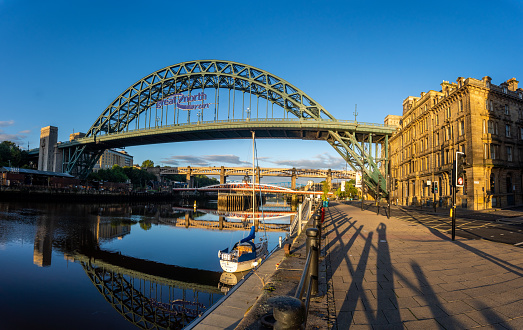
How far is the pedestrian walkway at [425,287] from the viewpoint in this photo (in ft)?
16.0

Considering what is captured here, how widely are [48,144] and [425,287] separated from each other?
8763 centimetres

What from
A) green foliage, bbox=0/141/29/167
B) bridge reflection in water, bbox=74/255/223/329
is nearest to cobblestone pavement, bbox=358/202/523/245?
bridge reflection in water, bbox=74/255/223/329

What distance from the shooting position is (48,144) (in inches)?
2881

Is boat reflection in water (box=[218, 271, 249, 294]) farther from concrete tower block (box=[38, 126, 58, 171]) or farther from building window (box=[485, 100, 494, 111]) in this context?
concrete tower block (box=[38, 126, 58, 171])

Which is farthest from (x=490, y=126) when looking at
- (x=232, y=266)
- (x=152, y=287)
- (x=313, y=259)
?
(x=313, y=259)

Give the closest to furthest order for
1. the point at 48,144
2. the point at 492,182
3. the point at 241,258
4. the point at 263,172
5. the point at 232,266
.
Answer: the point at 232,266 < the point at 241,258 < the point at 492,182 < the point at 48,144 < the point at 263,172

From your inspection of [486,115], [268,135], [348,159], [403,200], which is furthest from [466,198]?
[268,135]

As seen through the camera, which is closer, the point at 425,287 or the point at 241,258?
the point at 425,287

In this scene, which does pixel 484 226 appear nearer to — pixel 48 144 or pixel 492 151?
pixel 492 151

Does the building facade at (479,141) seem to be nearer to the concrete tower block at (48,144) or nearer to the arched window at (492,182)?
the arched window at (492,182)

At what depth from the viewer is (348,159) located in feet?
127

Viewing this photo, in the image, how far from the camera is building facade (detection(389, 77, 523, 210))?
1409 inches

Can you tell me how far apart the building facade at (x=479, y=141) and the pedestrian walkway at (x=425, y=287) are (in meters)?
23.9

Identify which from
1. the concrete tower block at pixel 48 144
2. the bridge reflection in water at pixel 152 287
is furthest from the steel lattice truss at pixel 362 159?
the concrete tower block at pixel 48 144
